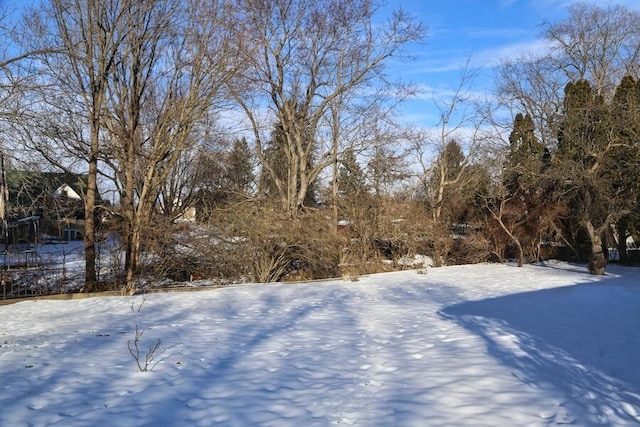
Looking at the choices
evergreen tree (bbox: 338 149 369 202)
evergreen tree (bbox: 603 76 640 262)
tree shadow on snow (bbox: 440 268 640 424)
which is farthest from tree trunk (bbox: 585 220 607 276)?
evergreen tree (bbox: 338 149 369 202)

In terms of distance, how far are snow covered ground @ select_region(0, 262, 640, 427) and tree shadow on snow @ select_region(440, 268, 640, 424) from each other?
0.08 feet

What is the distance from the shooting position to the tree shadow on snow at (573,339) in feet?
16.3

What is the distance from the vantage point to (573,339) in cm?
718

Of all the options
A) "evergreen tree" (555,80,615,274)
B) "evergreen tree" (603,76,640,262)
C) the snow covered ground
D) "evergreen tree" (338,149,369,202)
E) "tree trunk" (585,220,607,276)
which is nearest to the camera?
the snow covered ground

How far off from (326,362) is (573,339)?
144 inches

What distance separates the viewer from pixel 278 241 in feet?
51.5

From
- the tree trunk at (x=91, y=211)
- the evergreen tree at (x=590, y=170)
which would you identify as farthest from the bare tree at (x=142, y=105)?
the evergreen tree at (x=590, y=170)

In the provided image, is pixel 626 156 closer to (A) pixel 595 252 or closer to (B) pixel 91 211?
(A) pixel 595 252

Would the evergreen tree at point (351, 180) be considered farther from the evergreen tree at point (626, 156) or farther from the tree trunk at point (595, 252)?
the evergreen tree at point (626, 156)

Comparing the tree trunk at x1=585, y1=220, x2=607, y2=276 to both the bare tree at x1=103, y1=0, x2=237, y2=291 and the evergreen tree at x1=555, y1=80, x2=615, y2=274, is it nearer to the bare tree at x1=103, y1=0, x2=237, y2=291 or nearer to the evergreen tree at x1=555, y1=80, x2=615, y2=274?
the evergreen tree at x1=555, y1=80, x2=615, y2=274

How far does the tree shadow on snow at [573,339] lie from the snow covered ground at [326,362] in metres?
0.03

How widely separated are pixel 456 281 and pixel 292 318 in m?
7.46

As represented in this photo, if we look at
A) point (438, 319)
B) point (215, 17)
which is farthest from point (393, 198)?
point (438, 319)

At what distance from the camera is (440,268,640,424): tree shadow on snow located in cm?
495
